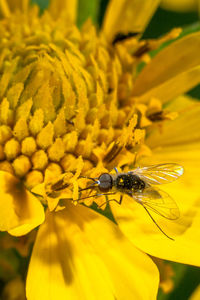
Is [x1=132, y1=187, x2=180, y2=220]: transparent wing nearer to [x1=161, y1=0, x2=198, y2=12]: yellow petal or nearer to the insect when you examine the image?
the insect

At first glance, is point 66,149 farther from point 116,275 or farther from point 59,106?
point 116,275

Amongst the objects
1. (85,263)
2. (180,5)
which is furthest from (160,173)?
(180,5)

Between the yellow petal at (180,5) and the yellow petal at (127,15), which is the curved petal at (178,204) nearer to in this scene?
the yellow petal at (127,15)

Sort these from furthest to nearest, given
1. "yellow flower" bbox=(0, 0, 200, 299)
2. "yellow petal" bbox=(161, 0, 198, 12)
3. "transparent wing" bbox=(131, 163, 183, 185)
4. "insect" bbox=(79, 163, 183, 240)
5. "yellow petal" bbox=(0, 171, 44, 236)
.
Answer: "yellow petal" bbox=(161, 0, 198, 12) → "transparent wing" bbox=(131, 163, 183, 185) → "insect" bbox=(79, 163, 183, 240) → "yellow flower" bbox=(0, 0, 200, 299) → "yellow petal" bbox=(0, 171, 44, 236)

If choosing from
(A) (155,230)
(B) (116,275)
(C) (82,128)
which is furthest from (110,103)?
(B) (116,275)

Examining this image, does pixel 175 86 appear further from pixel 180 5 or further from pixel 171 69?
pixel 180 5

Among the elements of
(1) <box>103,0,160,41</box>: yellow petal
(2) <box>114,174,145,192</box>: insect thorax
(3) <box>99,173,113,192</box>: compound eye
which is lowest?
(3) <box>99,173,113,192</box>: compound eye

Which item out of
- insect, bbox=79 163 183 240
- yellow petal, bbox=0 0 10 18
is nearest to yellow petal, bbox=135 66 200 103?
insect, bbox=79 163 183 240
